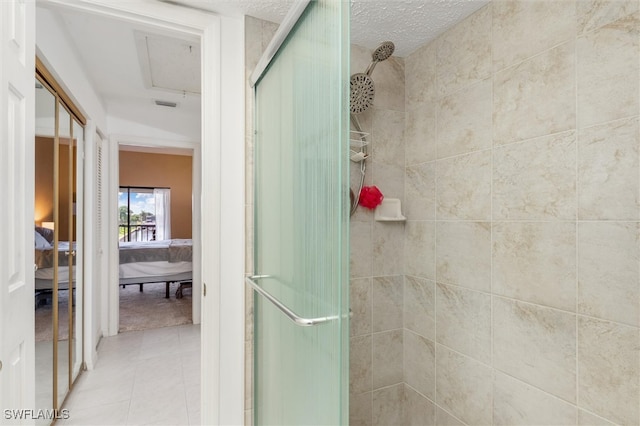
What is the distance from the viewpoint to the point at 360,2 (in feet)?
4.91

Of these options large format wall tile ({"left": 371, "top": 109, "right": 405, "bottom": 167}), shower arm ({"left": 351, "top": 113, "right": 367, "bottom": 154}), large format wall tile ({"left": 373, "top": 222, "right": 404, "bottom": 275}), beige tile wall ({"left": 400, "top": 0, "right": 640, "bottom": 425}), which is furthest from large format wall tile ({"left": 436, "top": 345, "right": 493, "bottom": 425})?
shower arm ({"left": 351, "top": 113, "right": 367, "bottom": 154})

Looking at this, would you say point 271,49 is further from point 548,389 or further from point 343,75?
point 548,389

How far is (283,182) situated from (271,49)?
537 mm

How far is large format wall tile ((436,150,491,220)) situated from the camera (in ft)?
4.86

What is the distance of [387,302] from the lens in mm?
1892

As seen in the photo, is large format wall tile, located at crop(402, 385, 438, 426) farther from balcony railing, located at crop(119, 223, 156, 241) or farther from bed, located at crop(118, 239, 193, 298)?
balcony railing, located at crop(119, 223, 156, 241)

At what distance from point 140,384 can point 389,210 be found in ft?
7.77

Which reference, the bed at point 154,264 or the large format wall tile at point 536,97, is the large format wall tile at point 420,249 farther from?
the bed at point 154,264

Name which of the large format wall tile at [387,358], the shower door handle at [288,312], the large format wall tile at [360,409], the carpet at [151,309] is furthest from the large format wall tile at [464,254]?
the carpet at [151,309]

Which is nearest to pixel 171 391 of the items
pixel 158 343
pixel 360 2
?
pixel 158 343

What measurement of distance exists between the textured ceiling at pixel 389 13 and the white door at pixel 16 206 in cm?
68

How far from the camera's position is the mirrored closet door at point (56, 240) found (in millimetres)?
1798

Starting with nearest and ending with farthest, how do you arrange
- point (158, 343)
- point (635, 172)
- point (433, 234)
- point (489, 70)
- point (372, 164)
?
1. point (635, 172)
2. point (489, 70)
3. point (433, 234)
4. point (372, 164)
5. point (158, 343)

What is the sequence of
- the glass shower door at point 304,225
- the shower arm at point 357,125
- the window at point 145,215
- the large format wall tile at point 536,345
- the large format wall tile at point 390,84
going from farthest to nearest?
the window at point 145,215
the large format wall tile at point 390,84
the shower arm at point 357,125
the large format wall tile at point 536,345
the glass shower door at point 304,225
